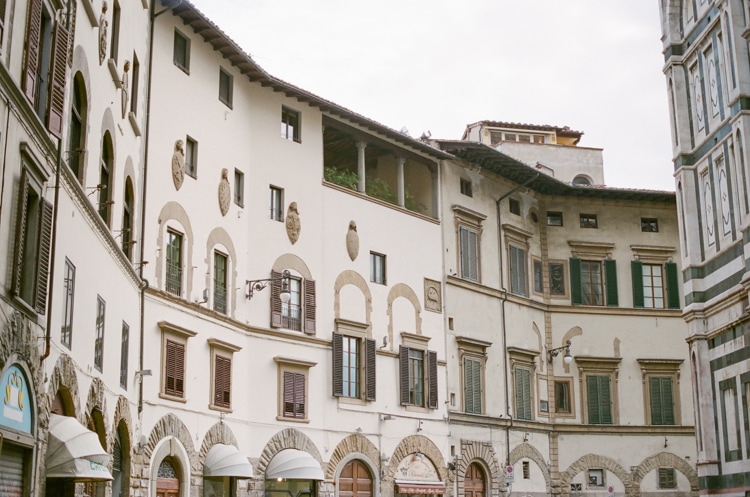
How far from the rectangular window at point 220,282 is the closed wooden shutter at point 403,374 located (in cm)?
746

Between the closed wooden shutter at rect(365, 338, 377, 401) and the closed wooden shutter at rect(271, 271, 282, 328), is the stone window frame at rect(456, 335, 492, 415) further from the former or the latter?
the closed wooden shutter at rect(271, 271, 282, 328)

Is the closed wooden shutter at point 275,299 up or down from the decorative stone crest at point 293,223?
down

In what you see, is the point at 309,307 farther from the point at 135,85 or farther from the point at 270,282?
the point at 135,85

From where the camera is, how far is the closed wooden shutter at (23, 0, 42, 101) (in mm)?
14566

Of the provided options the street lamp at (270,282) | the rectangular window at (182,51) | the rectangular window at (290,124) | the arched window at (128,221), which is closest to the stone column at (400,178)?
the rectangular window at (290,124)

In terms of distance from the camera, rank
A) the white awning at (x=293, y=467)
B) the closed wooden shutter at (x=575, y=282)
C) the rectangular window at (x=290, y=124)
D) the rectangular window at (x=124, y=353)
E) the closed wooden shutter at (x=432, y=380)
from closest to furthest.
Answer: the rectangular window at (x=124, y=353) < the white awning at (x=293, y=467) < the rectangular window at (x=290, y=124) < the closed wooden shutter at (x=432, y=380) < the closed wooden shutter at (x=575, y=282)

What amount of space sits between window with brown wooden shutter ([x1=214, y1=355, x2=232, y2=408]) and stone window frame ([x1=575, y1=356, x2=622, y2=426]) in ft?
54.3

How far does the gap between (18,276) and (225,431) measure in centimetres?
1496

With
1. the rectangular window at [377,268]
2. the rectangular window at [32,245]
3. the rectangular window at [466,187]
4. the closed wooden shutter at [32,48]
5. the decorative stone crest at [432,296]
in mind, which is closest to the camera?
the rectangular window at [32,245]

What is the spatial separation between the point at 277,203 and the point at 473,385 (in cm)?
1011

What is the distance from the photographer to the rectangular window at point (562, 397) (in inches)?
1591

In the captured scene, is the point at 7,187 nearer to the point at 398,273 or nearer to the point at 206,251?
the point at 206,251

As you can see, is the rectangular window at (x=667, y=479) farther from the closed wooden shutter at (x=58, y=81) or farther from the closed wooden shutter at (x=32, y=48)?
the closed wooden shutter at (x=32, y=48)

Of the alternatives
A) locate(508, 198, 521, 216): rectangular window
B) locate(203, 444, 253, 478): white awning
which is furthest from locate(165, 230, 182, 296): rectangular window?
locate(508, 198, 521, 216): rectangular window
